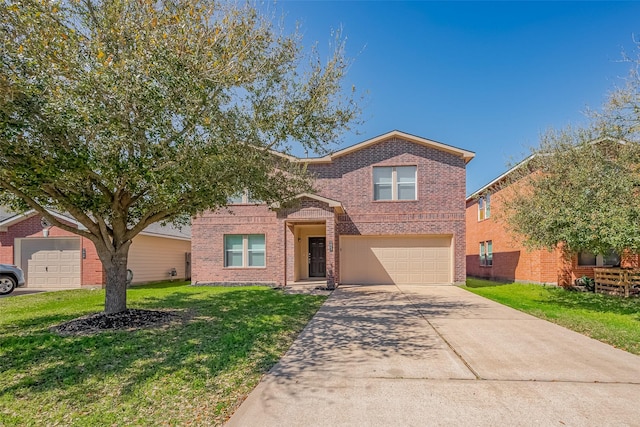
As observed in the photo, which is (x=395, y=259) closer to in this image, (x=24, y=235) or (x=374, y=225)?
(x=374, y=225)

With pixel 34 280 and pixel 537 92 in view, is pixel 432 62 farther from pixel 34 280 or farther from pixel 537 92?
pixel 34 280

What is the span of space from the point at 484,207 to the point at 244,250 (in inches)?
542

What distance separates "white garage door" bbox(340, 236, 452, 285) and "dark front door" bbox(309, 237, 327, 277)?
1.55 m

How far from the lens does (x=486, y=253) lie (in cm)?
2006

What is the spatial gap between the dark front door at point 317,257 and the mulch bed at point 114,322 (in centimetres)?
943

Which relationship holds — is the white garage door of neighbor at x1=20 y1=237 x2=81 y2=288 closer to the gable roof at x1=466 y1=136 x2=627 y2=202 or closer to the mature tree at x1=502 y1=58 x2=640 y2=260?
the mature tree at x1=502 y1=58 x2=640 y2=260

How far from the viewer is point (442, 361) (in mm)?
4988

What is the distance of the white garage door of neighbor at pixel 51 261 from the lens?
1509 cm

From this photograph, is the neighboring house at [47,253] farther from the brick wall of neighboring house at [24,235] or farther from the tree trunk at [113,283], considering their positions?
the tree trunk at [113,283]

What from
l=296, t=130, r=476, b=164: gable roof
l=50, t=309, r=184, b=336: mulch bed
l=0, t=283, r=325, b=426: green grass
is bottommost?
l=50, t=309, r=184, b=336: mulch bed

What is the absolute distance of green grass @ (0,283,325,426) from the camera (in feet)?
11.5

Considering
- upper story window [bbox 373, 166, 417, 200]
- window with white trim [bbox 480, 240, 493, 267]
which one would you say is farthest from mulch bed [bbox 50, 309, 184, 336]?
window with white trim [bbox 480, 240, 493, 267]

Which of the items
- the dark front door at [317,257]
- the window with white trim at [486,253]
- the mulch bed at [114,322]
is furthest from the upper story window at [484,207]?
the mulch bed at [114,322]

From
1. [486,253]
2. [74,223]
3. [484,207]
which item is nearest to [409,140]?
[484,207]
